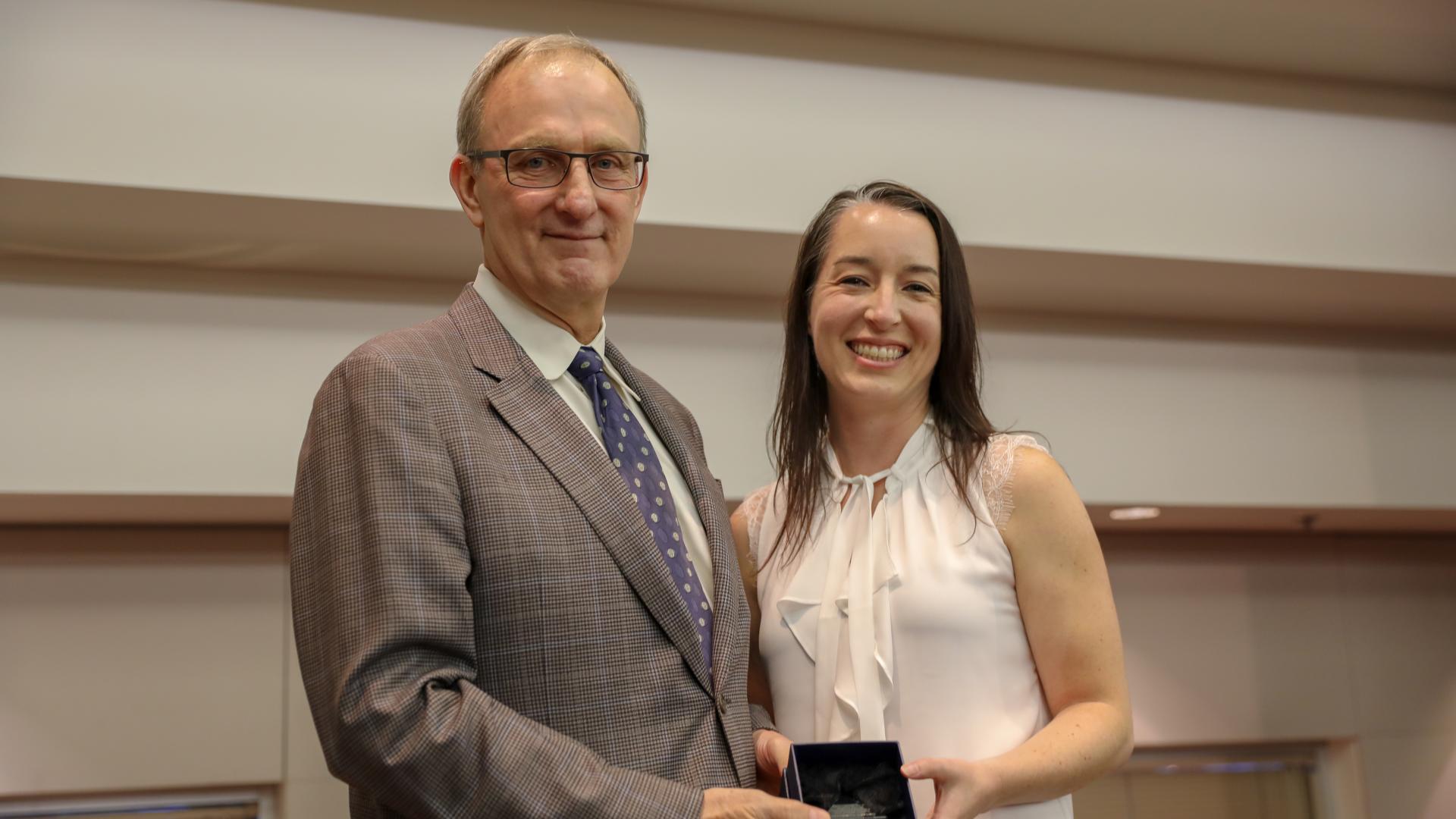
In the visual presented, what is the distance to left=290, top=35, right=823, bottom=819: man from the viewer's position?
54.4 inches

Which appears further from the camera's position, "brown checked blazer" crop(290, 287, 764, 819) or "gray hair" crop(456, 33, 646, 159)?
"gray hair" crop(456, 33, 646, 159)

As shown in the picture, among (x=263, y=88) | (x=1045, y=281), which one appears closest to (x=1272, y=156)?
(x=1045, y=281)

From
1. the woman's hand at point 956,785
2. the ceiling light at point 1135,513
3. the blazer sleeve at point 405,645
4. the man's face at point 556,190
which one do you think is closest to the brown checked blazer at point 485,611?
the blazer sleeve at point 405,645

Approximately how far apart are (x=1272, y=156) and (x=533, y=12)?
2.16 meters

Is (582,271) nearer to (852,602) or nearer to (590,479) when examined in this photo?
(590,479)

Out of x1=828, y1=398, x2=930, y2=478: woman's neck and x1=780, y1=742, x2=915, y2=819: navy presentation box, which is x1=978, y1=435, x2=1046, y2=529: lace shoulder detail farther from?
x1=780, y1=742, x2=915, y2=819: navy presentation box

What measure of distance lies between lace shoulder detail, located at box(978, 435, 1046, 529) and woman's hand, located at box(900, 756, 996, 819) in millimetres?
415

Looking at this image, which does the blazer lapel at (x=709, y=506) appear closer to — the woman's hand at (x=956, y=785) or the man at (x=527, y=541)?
the man at (x=527, y=541)

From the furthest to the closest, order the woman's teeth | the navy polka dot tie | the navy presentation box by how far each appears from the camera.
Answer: the woman's teeth, the navy polka dot tie, the navy presentation box

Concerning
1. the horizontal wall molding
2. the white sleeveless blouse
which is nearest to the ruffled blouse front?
the white sleeveless blouse

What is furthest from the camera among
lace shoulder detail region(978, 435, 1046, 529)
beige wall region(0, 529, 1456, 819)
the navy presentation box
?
beige wall region(0, 529, 1456, 819)

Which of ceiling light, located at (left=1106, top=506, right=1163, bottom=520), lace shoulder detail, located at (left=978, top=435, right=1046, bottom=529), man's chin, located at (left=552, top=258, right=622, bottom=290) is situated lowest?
lace shoulder detail, located at (left=978, top=435, right=1046, bottom=529)

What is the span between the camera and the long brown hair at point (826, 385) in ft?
6.99

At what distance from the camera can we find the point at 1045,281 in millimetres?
3885
